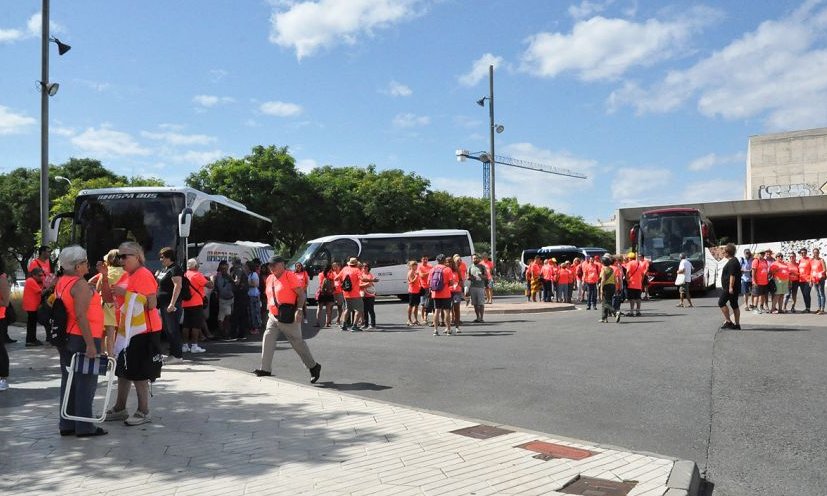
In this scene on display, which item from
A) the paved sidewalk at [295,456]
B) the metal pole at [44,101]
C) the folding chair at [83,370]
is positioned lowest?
the paved sidewalk at [295,456]

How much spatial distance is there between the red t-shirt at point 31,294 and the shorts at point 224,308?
11.3 feet

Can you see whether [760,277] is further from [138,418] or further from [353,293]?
[138,418]

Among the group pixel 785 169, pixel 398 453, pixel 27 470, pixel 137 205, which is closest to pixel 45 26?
pixel 137 205

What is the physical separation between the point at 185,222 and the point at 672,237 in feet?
61.1

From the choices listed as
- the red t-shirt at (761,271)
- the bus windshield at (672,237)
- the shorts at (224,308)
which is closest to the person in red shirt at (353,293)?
the shorts at (224,308)

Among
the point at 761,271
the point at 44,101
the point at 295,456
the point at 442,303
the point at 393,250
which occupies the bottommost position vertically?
the point at 295,456

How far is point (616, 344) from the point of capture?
12.5 m

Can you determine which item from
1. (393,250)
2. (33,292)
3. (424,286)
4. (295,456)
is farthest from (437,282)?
(393,250)

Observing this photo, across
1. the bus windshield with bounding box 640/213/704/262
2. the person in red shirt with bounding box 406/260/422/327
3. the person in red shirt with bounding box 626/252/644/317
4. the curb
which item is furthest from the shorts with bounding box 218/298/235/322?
the bus windshield with bounding box 640/213/704/262

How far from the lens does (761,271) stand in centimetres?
1741

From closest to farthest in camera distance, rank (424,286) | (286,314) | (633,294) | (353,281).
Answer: (286,314), (353,281), (424,286), (633,294)

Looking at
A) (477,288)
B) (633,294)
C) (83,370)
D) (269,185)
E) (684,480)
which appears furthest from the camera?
(269,185)

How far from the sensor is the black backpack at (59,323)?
239 inches

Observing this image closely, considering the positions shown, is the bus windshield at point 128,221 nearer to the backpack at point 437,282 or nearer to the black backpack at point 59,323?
the backpack at point 437,282
